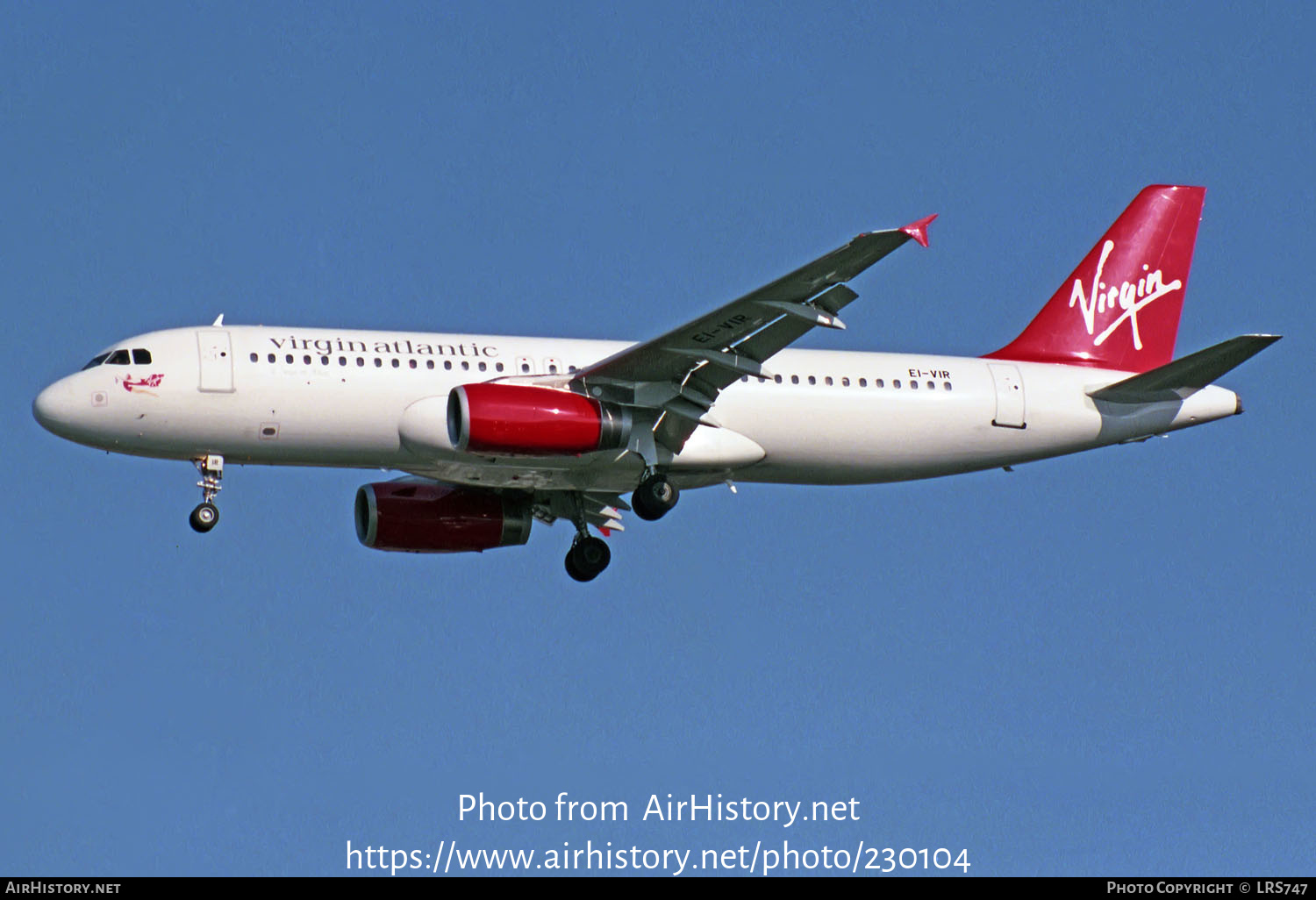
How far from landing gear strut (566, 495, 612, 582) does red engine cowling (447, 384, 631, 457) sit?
16.0 feet

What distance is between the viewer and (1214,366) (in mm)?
37906

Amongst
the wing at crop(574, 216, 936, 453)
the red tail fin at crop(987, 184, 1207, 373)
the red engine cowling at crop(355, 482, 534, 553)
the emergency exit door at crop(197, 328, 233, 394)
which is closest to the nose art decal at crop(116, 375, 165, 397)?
the emergency exit door at crop(197, 328, 233, 394)

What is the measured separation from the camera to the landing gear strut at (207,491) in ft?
117

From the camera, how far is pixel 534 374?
36.6m

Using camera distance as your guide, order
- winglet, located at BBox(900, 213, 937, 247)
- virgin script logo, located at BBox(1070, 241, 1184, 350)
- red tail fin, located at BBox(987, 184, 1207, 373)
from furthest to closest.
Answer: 1. virgin script logo, located at BBox(1070, 241, 1184, 350)
2. red tail fin, located at BBox(987, 184, 1207, 373)
3. winglet, located at BBox(900, 213, 937, 247)

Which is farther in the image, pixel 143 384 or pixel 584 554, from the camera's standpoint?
pixel 584 554

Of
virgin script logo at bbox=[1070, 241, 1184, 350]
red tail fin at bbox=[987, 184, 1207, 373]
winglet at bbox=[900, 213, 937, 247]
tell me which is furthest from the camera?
virgin script logo at bbox=[1070, 241, 1184, 350]

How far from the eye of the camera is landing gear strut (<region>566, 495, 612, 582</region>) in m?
40.1

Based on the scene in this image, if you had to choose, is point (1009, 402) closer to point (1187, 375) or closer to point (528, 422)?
point (1187, 375)

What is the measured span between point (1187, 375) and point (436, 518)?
14.5m

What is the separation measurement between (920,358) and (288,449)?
12106 mm

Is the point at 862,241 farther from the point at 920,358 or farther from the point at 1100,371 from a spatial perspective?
the point at 1100,371

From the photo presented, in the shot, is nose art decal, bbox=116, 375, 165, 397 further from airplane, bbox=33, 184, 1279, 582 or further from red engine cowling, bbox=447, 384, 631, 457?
red engine cowling, bbox=447, 384, 631, 457

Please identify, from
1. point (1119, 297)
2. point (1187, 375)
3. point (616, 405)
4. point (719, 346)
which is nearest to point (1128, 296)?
point (1119, 297)
